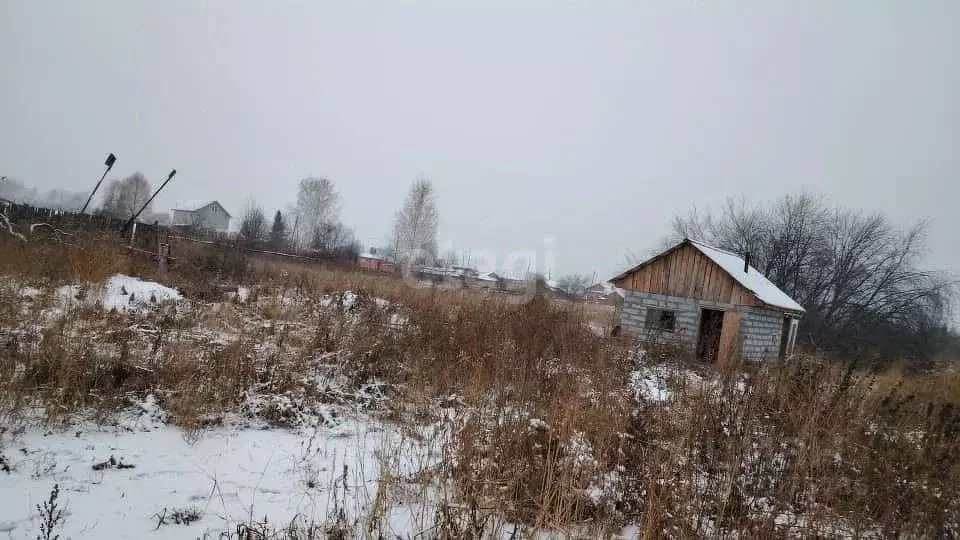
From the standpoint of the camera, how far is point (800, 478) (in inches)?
136

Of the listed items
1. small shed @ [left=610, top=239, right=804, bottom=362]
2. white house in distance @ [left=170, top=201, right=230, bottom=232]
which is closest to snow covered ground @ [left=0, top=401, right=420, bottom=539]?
small shed @ [left=610, top=239, right=804, bottom=362]

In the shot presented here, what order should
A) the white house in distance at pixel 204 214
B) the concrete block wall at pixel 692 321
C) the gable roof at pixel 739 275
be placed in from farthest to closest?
1. the white house in distance at pixel 204 214
2. the concrete block wall at pixel 692 321
3. the gable roof at pixel 739 275

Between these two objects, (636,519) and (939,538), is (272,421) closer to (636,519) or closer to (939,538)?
(636,519)

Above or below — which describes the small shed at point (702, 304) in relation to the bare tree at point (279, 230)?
below

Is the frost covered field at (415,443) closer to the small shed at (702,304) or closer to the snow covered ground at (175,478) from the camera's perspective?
the snow covered ground at (175,478)

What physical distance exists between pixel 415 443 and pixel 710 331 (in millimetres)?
12455

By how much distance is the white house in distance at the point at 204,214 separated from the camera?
50156 mm

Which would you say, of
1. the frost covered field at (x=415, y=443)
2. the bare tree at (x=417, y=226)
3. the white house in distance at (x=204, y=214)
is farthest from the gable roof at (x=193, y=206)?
the frost covered field at (x=415, y=443)

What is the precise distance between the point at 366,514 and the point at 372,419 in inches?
78.7

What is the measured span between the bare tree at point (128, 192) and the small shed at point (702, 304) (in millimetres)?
62442

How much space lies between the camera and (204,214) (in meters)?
54.5

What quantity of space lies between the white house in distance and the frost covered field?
49657 mm

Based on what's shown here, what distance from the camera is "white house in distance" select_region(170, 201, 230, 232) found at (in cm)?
5016

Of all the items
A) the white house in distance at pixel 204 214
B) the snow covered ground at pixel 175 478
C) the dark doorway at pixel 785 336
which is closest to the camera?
the snow covered ground at pixel 175 478
